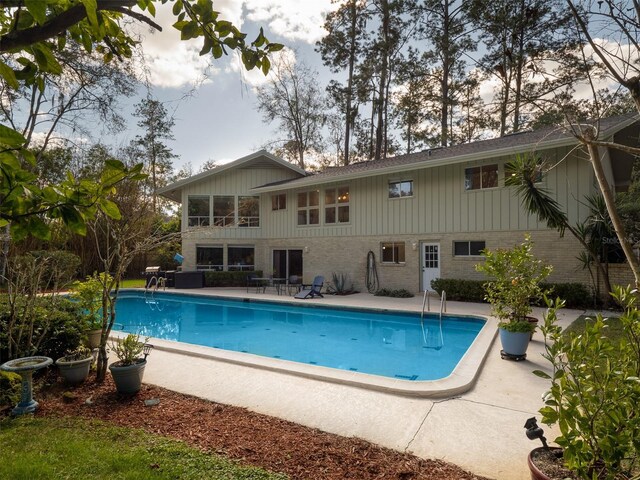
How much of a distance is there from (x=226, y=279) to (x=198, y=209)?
422cm

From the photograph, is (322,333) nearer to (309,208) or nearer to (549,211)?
(549,211)

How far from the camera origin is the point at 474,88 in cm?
2247

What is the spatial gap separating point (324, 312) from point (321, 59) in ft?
65.0

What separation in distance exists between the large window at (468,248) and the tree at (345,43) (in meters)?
15.2

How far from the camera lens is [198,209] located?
1995 centimetres

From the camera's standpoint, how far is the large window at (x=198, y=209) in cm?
1983

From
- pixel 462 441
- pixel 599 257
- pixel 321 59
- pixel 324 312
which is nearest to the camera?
pixel 462 441

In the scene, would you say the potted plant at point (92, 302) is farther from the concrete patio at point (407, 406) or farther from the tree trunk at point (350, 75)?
the tree trunk at point (350, 75)

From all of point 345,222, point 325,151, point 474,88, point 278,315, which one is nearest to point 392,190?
point 345,222

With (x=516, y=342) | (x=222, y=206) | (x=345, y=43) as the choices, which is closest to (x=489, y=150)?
(x=516, y=342)

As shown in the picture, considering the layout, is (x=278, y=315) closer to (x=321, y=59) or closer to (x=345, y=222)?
(x=345, y=222)

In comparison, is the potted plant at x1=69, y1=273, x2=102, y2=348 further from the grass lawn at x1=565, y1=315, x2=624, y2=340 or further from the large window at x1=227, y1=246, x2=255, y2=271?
the large window at x1=227, y1=246, x2=255, y2=271

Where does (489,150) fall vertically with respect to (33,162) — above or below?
above

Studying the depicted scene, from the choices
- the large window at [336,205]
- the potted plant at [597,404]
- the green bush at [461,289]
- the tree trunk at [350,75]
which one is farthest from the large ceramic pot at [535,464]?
the tree trunk at [350,75]
